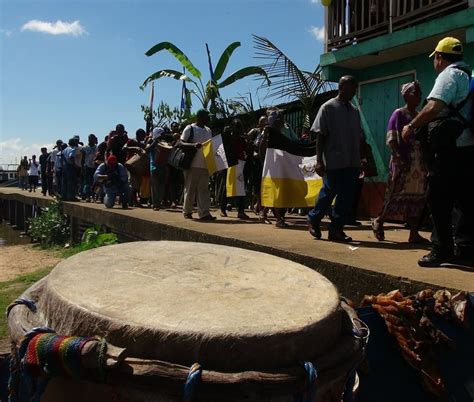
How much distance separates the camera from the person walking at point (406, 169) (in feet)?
15.1

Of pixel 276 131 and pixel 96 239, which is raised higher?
pixel 276 131

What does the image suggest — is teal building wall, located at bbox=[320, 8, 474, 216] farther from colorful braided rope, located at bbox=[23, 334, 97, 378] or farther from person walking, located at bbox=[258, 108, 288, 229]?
colorful braided rope, located at bbox=[23, 334, 97, 378]

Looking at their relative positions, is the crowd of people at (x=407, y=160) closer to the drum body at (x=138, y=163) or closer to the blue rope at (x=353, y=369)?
the blue rope at (x=353, y=369)

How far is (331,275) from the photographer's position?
145 inches

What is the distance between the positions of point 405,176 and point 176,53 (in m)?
9.89

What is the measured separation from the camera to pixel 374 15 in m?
7.87

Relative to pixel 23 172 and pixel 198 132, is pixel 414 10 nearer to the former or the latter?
pixel 198 132

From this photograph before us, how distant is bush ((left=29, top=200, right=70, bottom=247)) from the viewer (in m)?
12.0

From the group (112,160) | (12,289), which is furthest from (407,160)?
(112,160)

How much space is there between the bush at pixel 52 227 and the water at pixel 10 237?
1.84m

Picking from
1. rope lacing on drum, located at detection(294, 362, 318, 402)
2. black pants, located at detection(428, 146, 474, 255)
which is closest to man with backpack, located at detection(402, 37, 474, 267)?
black pants, located at detection(428, 146, 474, 255)

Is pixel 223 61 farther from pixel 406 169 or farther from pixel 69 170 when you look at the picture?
pixel 406 169

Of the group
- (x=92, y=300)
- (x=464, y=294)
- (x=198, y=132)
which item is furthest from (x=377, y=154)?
(x=92, y=300)

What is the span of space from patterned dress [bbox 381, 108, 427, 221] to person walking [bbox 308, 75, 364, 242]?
353 mm
